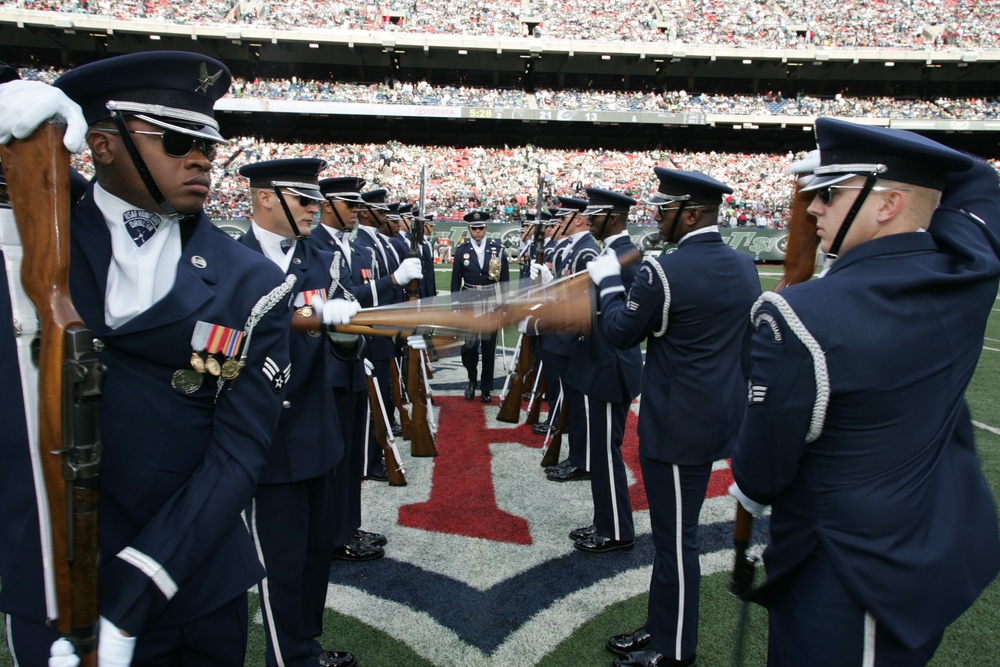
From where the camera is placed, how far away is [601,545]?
424cm

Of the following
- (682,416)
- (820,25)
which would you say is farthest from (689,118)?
(682,416)

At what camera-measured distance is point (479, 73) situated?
36906 millimetres

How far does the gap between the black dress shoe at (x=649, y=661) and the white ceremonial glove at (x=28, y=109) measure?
3.00 m

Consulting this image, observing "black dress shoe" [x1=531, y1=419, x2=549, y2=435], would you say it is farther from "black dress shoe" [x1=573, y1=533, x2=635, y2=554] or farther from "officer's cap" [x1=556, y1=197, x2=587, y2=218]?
"black dress shoe" [x1=573, y1=533, x2=635, y2=554]

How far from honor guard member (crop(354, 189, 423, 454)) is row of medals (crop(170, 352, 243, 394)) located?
2521mm

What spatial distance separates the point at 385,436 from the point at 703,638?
9.27 feet

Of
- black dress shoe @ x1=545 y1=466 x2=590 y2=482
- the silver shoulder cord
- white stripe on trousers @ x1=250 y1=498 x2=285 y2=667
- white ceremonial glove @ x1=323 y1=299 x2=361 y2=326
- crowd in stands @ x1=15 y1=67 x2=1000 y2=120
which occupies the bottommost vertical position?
black dress shoe @ x1=545 y1=466 x2=590 y2=482

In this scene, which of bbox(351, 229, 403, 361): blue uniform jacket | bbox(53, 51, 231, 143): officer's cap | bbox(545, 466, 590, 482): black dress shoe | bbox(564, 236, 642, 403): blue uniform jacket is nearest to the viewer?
bbox(53, 51, 231, 143): officer's cap

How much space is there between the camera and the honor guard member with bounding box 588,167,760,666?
301 centimetres

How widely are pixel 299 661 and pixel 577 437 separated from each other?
300 centimetres

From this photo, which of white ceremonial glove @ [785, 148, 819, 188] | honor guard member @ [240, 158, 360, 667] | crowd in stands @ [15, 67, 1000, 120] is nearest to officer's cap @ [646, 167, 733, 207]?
white ceremonial glove @ [785, 148, 819, 188]

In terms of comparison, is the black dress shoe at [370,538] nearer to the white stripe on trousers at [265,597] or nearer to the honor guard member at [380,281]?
the honor guard member at [380,281]

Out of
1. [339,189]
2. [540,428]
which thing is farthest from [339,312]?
[540,428]

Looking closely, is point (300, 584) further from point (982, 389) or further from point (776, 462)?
point (982, 389)
